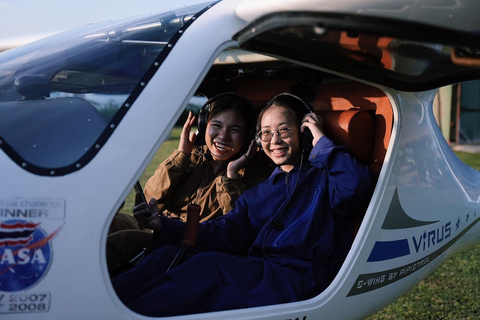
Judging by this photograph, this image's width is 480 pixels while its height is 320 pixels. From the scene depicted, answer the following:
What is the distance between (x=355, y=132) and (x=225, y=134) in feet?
2.38

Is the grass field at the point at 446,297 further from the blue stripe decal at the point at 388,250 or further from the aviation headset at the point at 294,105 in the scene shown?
the aviation headset at the point at 294,105

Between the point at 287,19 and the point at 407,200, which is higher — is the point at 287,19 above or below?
above

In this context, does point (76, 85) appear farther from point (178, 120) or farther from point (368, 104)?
point (368, 104)

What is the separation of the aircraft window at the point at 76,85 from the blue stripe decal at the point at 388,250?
3.97 ft

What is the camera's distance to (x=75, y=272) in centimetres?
159

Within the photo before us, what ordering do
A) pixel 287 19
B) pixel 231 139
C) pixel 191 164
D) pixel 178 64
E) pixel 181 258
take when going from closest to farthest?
pixel 287 19 < pixel 178 64 < pixel 181 258 < pixel 231 139 < pixel 191 164

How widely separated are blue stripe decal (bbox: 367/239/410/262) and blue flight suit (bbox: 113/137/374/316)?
5.2 inches

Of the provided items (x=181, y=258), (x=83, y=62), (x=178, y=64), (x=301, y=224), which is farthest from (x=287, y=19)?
(x=181, y=258)

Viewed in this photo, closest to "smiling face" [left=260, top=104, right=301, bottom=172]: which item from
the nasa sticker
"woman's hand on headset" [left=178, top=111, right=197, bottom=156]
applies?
"woman's hand on headset" [left=178, top=111, right=197, bottom=156]

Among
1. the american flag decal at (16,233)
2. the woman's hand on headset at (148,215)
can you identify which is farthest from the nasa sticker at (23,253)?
the woman's hand on headset at (148,215)

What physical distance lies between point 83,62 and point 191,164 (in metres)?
1.13

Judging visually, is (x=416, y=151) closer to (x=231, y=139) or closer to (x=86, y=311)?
(x=231, y=139)

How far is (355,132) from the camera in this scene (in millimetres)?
2393

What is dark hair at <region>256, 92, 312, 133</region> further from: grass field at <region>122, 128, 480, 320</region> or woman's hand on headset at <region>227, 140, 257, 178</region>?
grass field at <region>122, 128, 480, 320</region>
